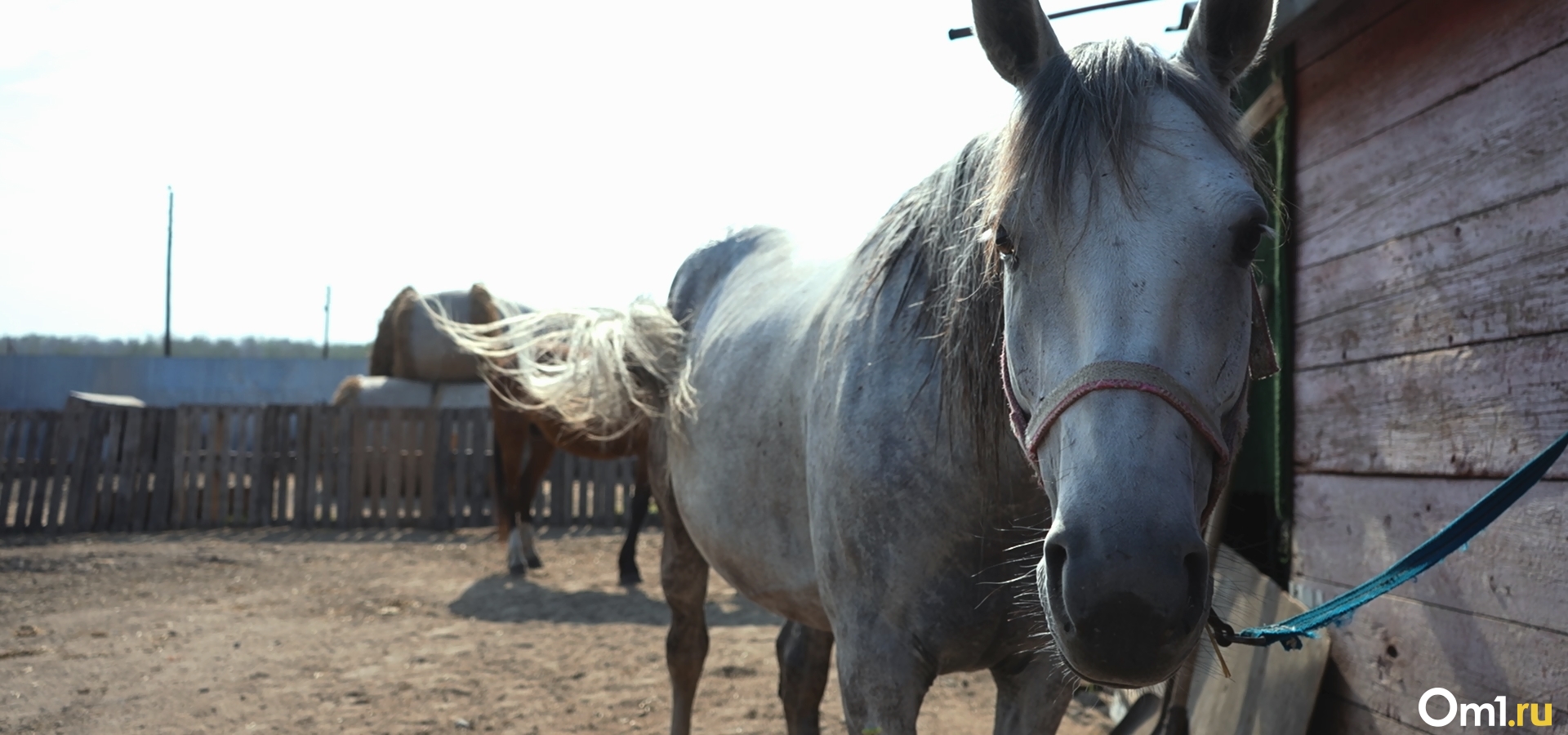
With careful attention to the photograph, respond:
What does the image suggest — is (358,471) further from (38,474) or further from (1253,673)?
(1253,673)

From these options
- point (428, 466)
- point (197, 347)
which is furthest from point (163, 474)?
point (197, 347)

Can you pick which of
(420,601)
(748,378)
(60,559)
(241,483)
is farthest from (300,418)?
(748,378)

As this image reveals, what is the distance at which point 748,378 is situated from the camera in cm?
251

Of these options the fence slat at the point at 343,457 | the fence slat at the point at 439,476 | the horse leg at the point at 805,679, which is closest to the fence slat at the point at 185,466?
the fence slat at the point at 343,457

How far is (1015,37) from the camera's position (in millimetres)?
1581

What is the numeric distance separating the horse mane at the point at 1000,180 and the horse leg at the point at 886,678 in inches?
17.0

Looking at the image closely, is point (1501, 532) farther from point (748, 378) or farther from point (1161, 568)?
point (748, 378)

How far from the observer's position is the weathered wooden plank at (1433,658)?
207cm

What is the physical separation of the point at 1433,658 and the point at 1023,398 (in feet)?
6.14

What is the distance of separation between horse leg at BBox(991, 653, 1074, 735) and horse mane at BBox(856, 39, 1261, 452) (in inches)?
21.0

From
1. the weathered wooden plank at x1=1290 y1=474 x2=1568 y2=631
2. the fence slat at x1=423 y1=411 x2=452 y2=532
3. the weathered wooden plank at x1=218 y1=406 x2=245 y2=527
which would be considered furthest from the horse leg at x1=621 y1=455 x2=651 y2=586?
the weathered wooden plank at x1=218 y1=406 x2=245 y2=527

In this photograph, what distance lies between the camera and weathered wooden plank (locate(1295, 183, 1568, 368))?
204 centimetres

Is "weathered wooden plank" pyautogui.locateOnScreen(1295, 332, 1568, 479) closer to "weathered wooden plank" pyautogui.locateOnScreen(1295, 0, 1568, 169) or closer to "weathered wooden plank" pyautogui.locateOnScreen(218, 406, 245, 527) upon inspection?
"weathered wooden plank" pyautogui.locateOnScreen(1295, 0, 1568, 169)

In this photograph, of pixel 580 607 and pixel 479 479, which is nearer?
pixel 580 607
